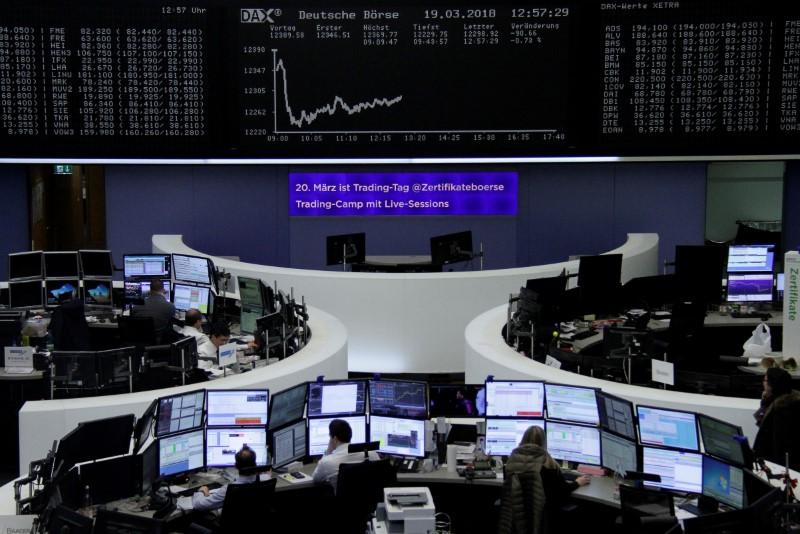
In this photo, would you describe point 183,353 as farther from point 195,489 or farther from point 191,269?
point 191,269

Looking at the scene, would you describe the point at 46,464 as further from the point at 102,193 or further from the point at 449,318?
the point at 102,193

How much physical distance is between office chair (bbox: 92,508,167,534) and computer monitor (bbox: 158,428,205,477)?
146 centimetres

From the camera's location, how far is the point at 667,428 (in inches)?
243

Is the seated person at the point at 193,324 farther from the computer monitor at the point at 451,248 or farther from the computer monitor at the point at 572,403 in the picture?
the computer monitor at the point at 572,403

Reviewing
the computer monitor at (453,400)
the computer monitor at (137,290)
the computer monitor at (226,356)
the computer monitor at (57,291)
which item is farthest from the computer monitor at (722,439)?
the computer monitor at (57,291)

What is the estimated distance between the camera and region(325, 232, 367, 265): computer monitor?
11.4 metres

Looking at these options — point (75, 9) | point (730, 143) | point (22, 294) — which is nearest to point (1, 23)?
point (75, 9)

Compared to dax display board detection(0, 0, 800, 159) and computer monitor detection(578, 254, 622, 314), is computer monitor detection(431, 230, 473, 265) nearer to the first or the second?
dax display board detection(0, 0, 800, 159)

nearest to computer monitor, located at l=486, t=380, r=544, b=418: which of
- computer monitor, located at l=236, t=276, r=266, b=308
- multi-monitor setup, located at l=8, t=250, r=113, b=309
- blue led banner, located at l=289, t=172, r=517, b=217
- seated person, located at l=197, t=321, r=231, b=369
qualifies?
seated person, located at l=197, t=321, r=231, b=369

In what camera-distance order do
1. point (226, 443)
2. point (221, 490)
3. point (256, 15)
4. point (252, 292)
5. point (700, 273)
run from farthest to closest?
point (256, 15), point (700, 273), point (252, 292), point (226, 443), point (221, 490)

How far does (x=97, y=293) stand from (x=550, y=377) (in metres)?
5.27

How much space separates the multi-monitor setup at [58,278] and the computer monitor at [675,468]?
6236mm

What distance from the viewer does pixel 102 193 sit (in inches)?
673

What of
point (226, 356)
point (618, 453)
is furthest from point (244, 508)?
point (618, 453)
